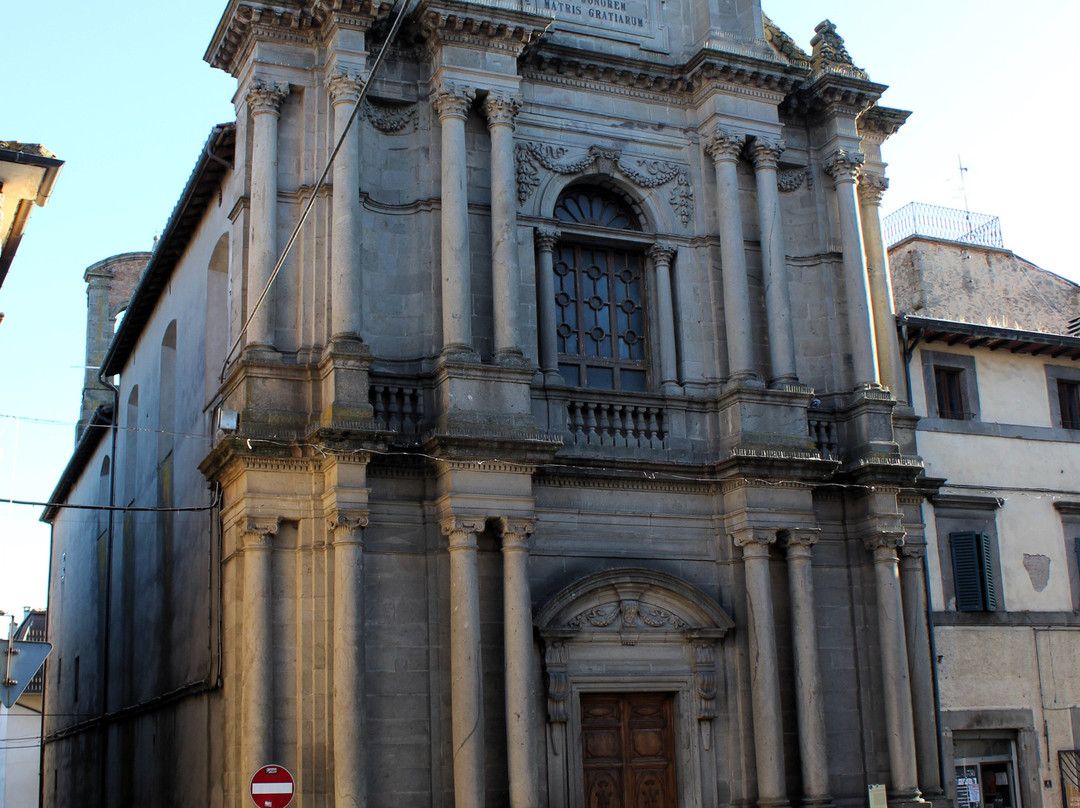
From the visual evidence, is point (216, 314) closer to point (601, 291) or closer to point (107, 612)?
point (601, 291)

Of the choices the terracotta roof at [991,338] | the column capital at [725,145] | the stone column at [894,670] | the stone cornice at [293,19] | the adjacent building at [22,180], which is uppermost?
the stone cornice at [293,19]

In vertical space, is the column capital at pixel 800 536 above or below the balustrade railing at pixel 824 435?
below

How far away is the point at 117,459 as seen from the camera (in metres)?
29.7

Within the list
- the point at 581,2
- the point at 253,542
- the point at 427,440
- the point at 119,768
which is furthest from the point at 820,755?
the point at 119,768

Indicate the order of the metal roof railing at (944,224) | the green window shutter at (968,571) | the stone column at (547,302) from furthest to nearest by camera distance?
the metal roof railing at (944,224), the green window shutter at (968,571), the stone column at (547,302)

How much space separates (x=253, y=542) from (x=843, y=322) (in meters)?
9.68

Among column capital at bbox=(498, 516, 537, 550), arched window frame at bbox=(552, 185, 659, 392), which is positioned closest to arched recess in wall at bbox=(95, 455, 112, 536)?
arched window frame at bbox=(552, 185, 659, 392)

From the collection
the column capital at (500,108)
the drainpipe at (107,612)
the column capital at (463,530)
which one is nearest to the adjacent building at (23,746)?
the drainpipe at (107,612)

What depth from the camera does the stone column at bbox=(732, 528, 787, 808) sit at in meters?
17.5

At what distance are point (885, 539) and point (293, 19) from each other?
10828 mm

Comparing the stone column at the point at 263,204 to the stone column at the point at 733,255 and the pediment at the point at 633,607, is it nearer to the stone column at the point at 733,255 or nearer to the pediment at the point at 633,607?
the pediment at the point at 633,607

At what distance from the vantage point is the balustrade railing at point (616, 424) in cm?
1838

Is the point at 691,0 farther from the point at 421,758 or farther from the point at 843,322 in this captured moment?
the point at 421,758

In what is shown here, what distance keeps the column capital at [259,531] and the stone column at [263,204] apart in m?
2.24
